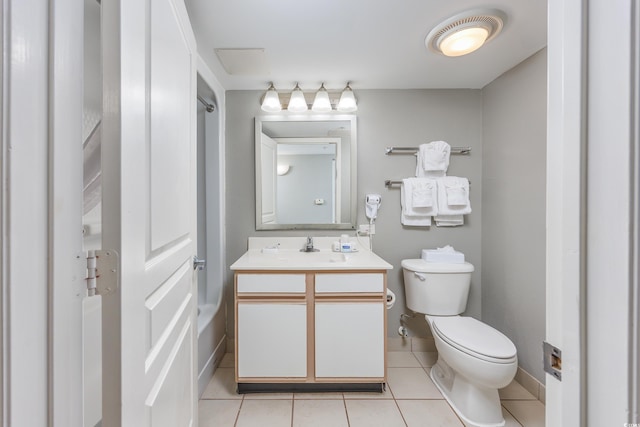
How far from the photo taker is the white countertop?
1562 mm

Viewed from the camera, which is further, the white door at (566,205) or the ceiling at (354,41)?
the ceiling at (354,41)

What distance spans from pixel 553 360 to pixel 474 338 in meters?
1.13

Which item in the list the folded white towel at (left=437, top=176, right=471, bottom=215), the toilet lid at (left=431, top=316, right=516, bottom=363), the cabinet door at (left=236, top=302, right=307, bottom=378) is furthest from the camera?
the folded white towel at (left=437, top=176, right=471, bottom=215)

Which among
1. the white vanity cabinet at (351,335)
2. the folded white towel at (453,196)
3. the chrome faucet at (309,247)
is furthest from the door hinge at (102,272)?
the folded white towel at (453,196)

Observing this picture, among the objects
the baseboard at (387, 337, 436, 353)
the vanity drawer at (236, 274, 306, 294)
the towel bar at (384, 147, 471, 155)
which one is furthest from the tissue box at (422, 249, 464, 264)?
the vanity drawer at (236, 274, 306, 294)

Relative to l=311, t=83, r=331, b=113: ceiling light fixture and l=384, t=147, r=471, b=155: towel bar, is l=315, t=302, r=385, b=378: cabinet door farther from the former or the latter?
l=311, t=83, r=331, b=113: ceiling light fixture

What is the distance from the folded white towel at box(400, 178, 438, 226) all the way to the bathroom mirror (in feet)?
1.30

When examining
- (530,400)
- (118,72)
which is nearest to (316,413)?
(530,400)

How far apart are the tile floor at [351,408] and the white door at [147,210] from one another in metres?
0.55

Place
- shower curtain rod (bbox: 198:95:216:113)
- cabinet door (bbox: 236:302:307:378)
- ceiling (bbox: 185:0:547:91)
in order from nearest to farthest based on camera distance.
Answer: ceiling (bbox: 185:0:547:91), cabinet door (bbox: 236:302:307:378), shower curtain rod (bbox: 198:95:216:113)

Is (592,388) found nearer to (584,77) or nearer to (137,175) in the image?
(584,77)

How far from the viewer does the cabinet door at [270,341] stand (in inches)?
61.1

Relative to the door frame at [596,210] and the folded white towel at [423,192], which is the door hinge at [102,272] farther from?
the folded white towel at [423,192]

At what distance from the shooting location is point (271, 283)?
1.56 meters
